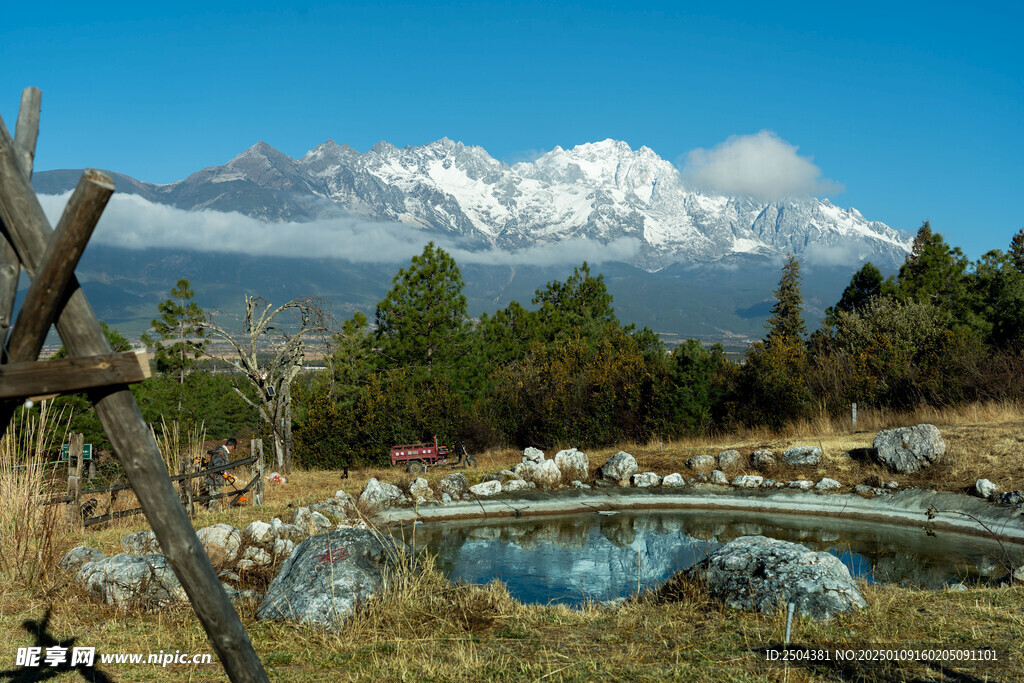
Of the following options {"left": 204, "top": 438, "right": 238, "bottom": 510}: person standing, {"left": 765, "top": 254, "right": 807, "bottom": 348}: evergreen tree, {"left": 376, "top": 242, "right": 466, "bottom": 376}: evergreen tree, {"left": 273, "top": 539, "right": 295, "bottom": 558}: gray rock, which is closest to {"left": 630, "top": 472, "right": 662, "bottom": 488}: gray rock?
{"left": 376, "top": 242, "right": 466, "bottom": 376}: evergreen tree

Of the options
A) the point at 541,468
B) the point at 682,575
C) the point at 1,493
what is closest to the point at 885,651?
the point at 682,575

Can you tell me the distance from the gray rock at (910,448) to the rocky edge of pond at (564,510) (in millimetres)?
28

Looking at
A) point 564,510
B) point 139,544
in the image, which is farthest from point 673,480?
point 139,544

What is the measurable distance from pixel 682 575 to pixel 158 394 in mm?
20195

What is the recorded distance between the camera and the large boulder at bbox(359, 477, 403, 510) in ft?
48.7

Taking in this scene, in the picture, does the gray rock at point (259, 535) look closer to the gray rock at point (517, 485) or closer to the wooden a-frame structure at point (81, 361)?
the gray rock at point (517, 485)

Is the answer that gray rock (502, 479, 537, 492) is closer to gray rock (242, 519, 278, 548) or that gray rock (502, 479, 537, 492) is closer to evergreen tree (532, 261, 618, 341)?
gray rock (242, 519, 278, 548)

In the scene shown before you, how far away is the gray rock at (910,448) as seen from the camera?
15141 millimetres

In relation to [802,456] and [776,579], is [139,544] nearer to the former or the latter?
[776,579]

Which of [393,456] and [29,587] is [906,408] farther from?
[29,587]

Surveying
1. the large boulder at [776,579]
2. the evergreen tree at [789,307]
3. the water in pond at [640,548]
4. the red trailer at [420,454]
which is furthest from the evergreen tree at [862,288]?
the large boulder at [776,579]

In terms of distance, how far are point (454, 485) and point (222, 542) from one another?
7455 millimetres

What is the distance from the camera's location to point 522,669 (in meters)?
4.12

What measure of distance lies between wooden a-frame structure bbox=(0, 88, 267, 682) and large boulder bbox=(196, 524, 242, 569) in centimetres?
694
